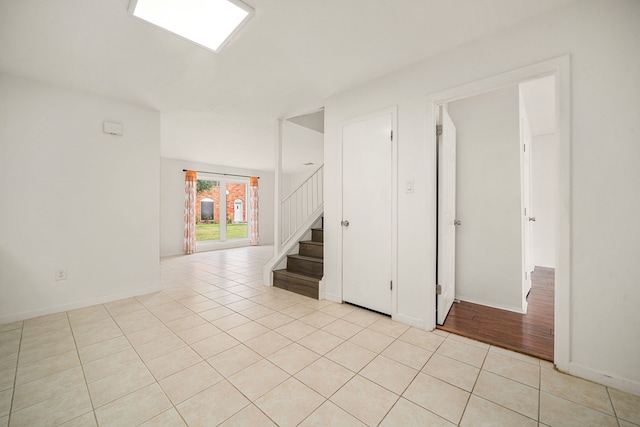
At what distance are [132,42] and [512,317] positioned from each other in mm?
4317

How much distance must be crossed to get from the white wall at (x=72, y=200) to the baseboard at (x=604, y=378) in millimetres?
4367

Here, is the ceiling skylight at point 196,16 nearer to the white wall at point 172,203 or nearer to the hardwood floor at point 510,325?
the hardwood floor at point 510,325

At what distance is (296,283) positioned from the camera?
138 inches


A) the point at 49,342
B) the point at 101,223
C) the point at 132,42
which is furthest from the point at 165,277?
the point at 132,42

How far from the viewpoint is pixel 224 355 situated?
198 centimetres

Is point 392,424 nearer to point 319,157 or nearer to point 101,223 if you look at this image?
point 101,223

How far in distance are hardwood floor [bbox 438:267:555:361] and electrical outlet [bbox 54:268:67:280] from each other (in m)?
4.02

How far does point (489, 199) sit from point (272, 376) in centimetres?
292

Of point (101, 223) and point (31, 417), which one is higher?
point (101, 223)

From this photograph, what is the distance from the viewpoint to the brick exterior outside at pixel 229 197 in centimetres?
782

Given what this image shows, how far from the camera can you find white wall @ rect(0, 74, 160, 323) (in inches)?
103

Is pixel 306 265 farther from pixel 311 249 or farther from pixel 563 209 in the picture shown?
pixel 563 209

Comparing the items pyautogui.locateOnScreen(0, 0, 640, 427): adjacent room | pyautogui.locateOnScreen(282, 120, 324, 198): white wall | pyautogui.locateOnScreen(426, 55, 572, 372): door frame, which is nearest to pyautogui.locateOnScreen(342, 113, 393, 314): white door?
pyautogui.locateOnScreen(0, 0, 640, 427): adjacent room

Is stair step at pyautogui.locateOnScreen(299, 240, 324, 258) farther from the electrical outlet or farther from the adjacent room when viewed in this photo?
the electrical outlet
